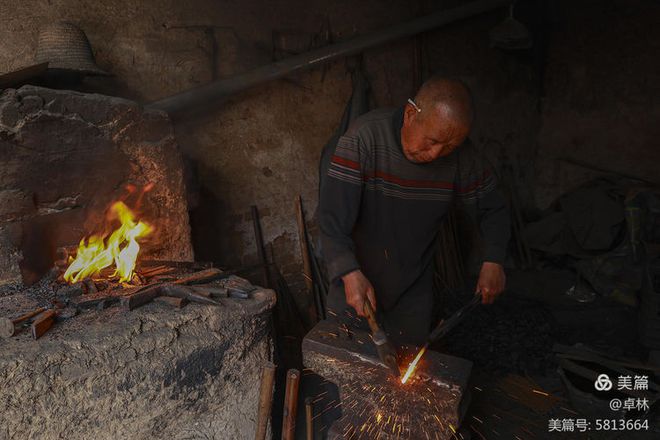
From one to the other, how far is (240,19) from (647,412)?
406cm

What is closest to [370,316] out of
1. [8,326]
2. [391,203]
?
[391,203]

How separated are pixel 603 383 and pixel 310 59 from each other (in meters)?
3.31

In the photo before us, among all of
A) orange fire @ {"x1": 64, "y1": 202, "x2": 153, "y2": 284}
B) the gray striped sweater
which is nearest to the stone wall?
orange fire @ {"x1": 64, "y1": 202, "x2": 153, "y2": 284}

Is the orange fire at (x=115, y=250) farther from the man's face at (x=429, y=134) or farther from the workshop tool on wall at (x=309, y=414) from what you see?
the man's face at (x=429, y=134)

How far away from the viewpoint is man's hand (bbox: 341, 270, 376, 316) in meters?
2.19

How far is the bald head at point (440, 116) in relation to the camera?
212cm

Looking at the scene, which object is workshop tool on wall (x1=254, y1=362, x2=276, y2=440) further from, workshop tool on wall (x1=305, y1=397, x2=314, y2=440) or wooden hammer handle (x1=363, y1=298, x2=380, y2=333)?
wooden hammer handle (x1=363, y1=298, x2=380, y2=333)

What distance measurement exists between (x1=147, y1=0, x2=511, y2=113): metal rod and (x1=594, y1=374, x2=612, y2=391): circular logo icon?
324 centimetres

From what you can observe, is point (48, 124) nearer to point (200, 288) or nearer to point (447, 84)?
point (200, 288)

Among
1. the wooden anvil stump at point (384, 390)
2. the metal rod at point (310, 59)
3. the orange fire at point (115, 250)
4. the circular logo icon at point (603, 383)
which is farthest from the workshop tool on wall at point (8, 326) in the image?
the circular logo icon at point (603, 383)

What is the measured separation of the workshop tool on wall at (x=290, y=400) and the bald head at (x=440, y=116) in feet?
4.01

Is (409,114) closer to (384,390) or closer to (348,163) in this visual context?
(348,163)

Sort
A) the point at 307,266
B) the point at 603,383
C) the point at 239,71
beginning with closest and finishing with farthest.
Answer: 1. the point at 603,383
2. the point at 239,71
3. the point at 307,266

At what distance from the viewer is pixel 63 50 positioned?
2545mm
